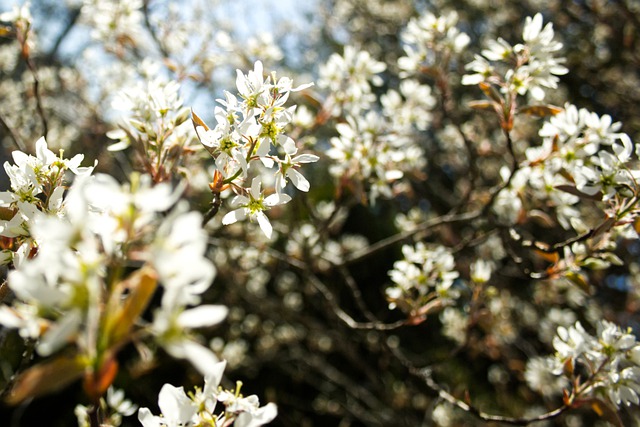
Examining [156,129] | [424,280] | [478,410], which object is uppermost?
[156,129]

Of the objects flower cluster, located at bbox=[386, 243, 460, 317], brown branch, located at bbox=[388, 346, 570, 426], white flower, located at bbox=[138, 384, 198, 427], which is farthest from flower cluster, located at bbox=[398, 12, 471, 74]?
white flower, located at bbox=[138, 384, 198, 427]

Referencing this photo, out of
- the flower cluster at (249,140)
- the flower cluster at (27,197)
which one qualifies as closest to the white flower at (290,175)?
the flower cluster at (249,140)

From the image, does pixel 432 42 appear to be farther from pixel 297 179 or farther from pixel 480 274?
pixel 297 179

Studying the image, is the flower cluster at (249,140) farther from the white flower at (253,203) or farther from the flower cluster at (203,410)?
the flower cluster at (203,410)

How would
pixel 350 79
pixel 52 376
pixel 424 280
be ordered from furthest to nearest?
pixel 350 79 < pixel 424 280 < pixel 52 376

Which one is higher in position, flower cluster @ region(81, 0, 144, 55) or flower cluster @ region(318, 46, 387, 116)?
flower cluster @ region(81, 0, 144, 55)

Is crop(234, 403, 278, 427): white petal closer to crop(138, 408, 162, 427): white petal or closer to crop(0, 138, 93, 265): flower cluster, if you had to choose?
crop(138, 408, 162, 427): white petal

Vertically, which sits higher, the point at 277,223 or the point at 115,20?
the point at 115,20

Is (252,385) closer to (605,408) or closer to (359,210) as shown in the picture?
(359,210)

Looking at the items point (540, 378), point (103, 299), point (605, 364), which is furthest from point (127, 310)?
point (540, 378)
